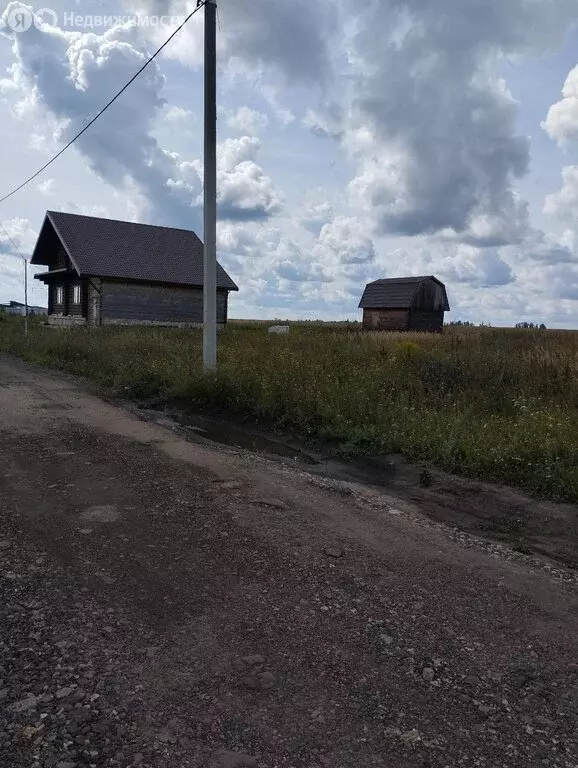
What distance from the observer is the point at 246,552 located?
164 inches

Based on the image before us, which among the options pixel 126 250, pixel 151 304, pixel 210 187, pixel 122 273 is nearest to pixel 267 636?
pixel 210 187

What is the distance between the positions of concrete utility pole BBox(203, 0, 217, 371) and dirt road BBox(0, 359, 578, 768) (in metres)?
6.24

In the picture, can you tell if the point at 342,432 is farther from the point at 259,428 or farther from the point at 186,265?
the point at 186,265

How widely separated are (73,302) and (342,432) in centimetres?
2788

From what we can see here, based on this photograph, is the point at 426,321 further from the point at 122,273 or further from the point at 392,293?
the point at 122,273

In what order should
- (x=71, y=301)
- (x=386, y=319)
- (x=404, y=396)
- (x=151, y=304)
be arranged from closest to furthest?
(x=404, y=396) < (x=151, y=304) < (x=71, y=301) < (x=386, y=319)

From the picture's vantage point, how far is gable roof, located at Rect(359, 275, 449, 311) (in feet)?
123

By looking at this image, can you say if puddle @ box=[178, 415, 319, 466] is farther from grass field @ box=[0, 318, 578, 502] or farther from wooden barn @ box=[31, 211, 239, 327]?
wooden barn @ box=[31, 211, 239, 327]

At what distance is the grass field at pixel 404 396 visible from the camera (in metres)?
6.63

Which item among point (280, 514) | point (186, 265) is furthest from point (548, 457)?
point (186, 265)

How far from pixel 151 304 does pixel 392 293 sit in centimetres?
1656

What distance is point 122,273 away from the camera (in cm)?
2911

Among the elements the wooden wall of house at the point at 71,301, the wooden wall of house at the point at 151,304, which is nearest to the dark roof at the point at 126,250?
the wooden wall of house at the point at 151,304

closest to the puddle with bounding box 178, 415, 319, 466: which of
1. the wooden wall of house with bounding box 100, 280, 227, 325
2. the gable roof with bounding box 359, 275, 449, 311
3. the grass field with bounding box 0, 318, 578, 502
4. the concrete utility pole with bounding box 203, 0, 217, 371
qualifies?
the grass field with bounding box 0, 318, 578, 502
